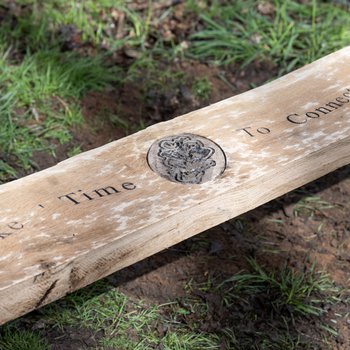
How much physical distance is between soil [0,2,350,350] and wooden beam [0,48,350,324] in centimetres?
55

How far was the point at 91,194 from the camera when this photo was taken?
2107 mm

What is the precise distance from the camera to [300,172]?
234 centimetres

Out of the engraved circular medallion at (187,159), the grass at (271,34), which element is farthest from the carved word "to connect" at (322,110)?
the grass at (271,34)

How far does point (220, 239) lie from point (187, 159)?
74 centimetres

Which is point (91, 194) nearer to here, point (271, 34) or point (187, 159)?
point (187, 159)

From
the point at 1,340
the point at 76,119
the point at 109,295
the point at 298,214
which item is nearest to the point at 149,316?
the point at 109,295

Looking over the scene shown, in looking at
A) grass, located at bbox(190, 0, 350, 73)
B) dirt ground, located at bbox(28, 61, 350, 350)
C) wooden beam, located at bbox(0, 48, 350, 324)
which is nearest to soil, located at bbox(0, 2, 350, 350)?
dirt ground, located at bbox(28, 61, 350, 350)

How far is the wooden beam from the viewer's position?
1901mm

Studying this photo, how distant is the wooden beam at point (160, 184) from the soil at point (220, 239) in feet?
1.81

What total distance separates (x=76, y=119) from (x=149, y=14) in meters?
0.87

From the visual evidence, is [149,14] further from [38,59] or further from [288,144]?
[288,144]

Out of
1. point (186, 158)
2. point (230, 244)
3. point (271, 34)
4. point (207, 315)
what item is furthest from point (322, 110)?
point (271, 34)

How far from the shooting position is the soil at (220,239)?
8.66 feet

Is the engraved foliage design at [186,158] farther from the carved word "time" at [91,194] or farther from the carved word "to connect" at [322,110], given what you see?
the carved word "to connect" at [322,110]
